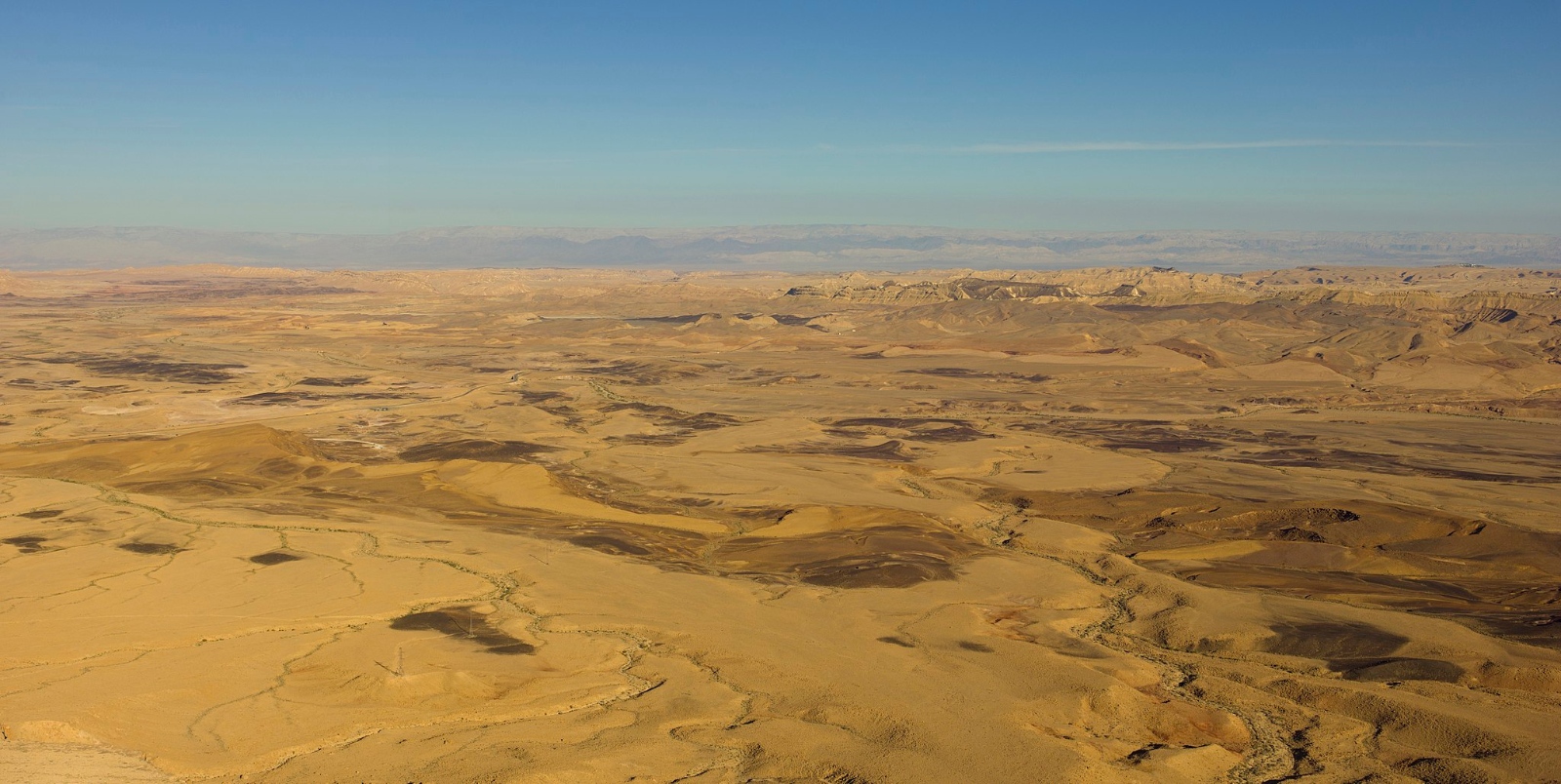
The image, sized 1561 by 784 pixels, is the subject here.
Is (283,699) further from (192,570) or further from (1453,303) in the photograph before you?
(1453,303)

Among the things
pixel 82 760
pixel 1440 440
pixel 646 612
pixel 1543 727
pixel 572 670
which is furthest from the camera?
pixel 1440 440

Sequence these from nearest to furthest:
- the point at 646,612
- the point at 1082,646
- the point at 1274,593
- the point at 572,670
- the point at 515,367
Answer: the point at 572,670, the point at 1082,646, the point at 646,612, the point at 1274,593, the point at 515,367

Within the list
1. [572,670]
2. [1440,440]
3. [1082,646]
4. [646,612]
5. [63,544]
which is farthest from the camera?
[1440,440]

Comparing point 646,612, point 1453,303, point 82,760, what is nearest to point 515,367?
point 646,612

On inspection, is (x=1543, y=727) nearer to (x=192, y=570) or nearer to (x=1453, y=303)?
(x=192, y=570)

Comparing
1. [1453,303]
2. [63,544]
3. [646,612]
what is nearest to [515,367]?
[63,544]

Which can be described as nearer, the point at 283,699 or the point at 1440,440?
the point at 283,699
